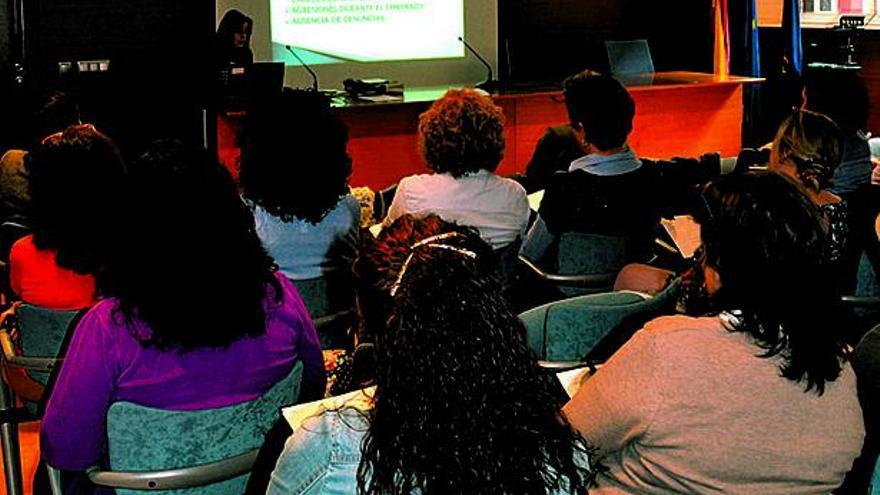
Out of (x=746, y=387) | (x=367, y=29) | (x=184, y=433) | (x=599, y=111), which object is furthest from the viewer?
(x=367, y=29)

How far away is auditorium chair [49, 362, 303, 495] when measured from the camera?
194cm

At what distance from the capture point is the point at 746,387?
1.80 meters

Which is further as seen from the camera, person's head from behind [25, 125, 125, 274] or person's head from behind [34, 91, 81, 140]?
person's head from behind [34, 91, 81, 140]

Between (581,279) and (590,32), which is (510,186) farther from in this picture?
(590,32)

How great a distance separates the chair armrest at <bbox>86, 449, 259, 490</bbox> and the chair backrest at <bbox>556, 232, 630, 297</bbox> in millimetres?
1938

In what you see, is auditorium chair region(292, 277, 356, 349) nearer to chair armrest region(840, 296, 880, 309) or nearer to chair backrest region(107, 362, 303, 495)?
chair backrest region(107, 362, 303, 495)

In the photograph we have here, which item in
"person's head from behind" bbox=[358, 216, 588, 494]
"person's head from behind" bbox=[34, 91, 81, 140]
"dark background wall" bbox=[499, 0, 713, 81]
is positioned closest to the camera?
"person's head from behind" bbox=[358, 216, 588, 494]

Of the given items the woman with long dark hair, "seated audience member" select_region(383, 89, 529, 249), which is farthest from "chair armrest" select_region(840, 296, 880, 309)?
the woman with long dark hair

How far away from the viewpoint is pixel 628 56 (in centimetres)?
804

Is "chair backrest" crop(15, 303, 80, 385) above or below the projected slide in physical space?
below

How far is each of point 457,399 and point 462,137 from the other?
2122 millimetres

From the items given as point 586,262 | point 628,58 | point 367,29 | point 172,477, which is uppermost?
point 367,29

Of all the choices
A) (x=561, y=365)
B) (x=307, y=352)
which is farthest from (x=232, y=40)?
(x=307, y=352)

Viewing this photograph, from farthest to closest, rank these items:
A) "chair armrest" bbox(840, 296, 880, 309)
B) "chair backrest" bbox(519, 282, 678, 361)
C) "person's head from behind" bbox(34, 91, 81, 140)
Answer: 1. "person's head from behind" bbox(34, 91, 81, 140)
2. "chair armrest" bbox(840, 296, 880, 309)
3. "chair backrest" bbox(519, 282, 678, 361)
